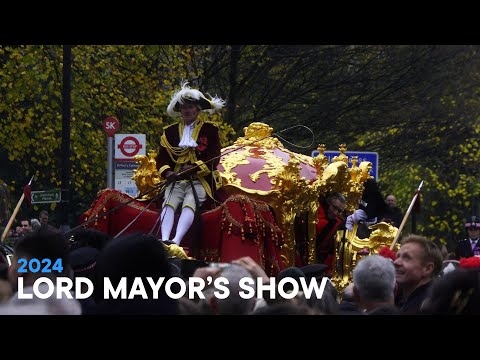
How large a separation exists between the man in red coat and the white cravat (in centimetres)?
202

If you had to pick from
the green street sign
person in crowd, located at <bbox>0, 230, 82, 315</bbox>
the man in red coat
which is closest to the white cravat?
the man in red coat

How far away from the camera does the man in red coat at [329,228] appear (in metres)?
13.6

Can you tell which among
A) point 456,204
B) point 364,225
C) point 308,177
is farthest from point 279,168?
point 456,204

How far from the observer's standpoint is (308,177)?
13.8m

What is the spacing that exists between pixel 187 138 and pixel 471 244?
20.4 feet

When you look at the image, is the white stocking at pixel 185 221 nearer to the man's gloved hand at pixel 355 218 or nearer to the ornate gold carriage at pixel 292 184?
the ornate gold carriage at pixel 292 184

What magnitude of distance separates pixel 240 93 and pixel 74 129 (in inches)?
155

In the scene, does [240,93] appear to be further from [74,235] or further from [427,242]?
[427,242]

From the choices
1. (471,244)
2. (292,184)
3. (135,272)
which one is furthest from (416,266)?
(471,244)

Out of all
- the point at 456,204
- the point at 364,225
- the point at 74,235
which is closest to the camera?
the point at 74,235

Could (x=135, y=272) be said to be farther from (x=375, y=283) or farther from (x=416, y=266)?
(x=416, y=266)

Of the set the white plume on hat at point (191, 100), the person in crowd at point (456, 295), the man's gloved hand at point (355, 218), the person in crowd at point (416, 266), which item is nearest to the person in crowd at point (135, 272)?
the person in crowd at point (456, 295)

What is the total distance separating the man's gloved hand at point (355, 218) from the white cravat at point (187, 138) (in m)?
2.41

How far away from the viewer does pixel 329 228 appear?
1368cm
